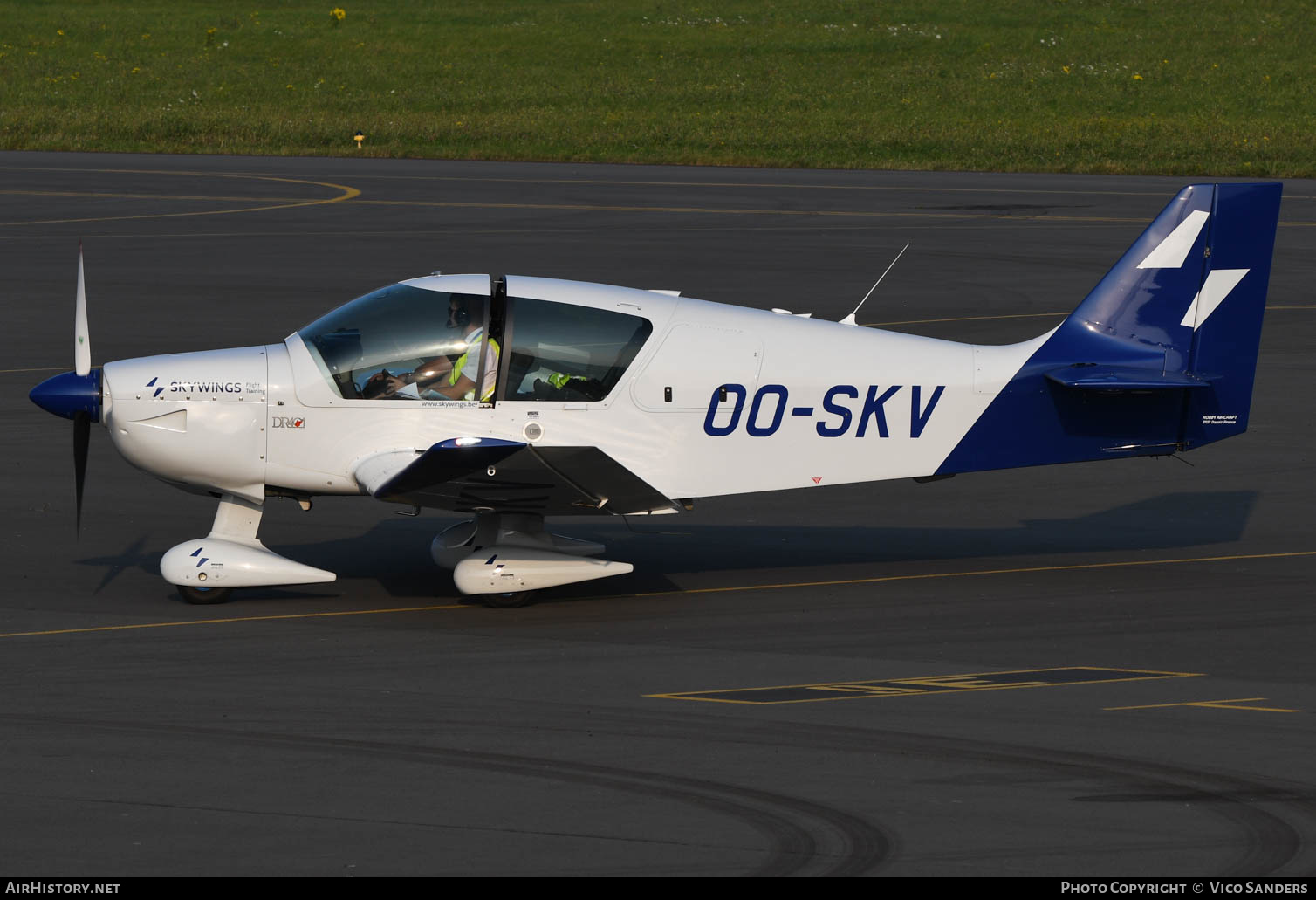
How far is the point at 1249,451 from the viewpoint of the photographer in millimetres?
16688

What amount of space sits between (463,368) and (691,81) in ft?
153

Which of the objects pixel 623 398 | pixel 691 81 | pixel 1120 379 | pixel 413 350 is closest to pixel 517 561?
pixel 623 398

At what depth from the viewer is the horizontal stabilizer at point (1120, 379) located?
11836 mm

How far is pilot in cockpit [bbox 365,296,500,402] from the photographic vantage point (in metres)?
11.5

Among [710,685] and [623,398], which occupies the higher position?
[623,398]

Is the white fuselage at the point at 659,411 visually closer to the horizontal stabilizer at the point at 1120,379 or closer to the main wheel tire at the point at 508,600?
the horizontal stabilizer at the point at 1120,379

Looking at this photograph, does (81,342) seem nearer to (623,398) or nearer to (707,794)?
(623,398)

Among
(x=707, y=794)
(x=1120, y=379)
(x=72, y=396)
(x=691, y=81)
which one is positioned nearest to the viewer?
(x=707, y=794)

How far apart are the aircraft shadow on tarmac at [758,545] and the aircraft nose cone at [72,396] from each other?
142 cm

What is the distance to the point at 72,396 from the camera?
11.5 meters

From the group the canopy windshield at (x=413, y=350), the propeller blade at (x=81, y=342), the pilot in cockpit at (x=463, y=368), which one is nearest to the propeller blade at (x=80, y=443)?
the propeller blade at (x=81, y=342)

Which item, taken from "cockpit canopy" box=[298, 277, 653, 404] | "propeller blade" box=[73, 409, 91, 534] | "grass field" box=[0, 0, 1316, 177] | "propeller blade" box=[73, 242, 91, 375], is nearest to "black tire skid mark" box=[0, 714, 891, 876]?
"propeller blade" box=[73, 409, 91, 534]
